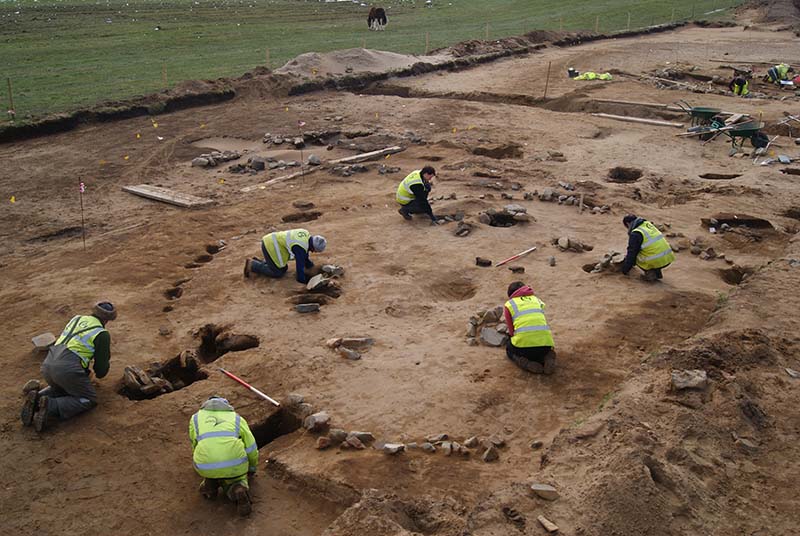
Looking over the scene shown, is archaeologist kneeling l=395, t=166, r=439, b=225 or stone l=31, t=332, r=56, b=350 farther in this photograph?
archaeologist kneeling l=395, t=166, r=439, b=225

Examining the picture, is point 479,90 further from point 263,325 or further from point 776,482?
point 776,482

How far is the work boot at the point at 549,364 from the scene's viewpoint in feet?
26.5

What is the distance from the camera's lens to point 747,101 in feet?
72.5

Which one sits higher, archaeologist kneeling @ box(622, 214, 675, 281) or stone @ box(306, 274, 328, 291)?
archaeologist kneeling @ box(622, 214, 675, 281)

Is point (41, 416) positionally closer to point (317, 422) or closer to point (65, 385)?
point (65, 385)

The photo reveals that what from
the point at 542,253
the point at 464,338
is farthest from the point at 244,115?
the point at 464,338

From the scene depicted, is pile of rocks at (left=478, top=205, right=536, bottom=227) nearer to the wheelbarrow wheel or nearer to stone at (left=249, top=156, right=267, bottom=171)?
stone at (left=249, top=156, right=267, bottom=171)

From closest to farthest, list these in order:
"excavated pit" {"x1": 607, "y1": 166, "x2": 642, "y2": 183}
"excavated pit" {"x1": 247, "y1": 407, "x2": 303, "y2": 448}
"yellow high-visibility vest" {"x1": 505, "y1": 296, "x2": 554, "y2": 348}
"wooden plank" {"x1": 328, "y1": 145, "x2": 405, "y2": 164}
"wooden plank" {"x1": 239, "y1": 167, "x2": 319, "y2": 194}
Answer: "excavated pit" {"x1": 247, "y1": 407, "x2": 303, "y2": 448} → "yellow high-visibility vest" {"x1": 505, "y1": 296, "x2": 554, "y2": 348} → "wooden plank" {"x1": 239, "y1": 167, "x2": 319, "y2": 194} → "excavated pit" {"x1": 607, "y1": 166, "x2": 642, "y2": 183} → "wooden plank" {"x1": 328, "y1": 145, "x2": 405, "y2": 164}

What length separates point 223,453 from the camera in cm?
609

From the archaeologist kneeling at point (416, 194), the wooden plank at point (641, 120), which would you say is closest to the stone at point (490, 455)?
the archaeologist kneeling at point (416, 194)

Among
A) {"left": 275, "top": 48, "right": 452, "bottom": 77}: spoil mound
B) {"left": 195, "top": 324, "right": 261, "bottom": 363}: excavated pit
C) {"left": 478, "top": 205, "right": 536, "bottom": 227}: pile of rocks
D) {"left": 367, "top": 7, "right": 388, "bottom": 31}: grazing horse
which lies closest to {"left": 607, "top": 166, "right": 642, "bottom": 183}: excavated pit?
{"left": 478, "top": 205, "right": 536, "bottom": 227}: pile of rocks

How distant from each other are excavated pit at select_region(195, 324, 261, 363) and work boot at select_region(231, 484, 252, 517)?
9.75 feet

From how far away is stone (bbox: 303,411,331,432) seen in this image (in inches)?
284

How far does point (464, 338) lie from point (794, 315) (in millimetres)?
4425
